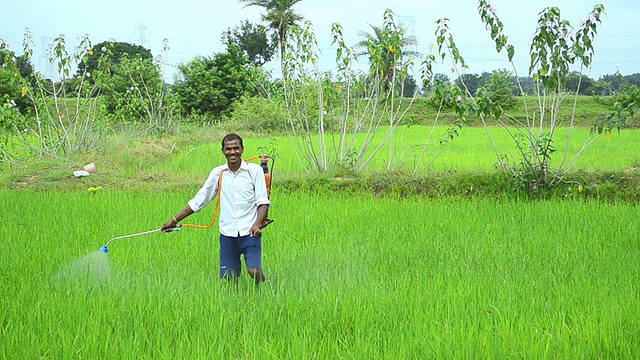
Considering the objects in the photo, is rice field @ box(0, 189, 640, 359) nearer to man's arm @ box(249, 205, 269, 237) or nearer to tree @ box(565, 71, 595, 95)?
man's arm @ box(249, 205, 269, 237)

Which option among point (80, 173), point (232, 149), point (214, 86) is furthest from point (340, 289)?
point (214, 86)

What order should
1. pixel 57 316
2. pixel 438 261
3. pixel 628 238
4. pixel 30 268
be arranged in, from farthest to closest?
pixel 628 238 < pixel 438 261 < pixel 30 268 < pixel 57 316

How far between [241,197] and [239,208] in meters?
0.06

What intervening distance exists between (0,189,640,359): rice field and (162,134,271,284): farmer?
0.17 m

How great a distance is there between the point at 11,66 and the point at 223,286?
675 centimetres

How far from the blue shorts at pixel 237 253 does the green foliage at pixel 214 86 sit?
15.7 meters

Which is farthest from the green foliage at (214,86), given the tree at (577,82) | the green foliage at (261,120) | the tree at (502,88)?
the tree at (577,82)

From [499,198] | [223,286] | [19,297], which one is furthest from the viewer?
[499,198]

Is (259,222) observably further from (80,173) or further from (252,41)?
(252,41)

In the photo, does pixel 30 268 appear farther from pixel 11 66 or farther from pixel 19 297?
pixel 11 66

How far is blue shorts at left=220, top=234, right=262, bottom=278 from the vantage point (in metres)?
3.61

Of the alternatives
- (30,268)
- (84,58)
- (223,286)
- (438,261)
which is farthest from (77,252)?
(84,58)

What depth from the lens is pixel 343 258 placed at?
14.2 ft

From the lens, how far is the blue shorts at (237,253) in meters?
3.61
